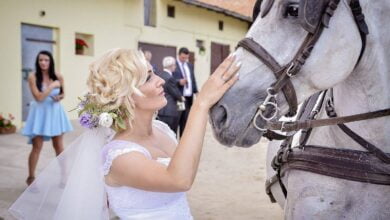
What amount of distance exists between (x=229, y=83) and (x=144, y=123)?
0.71 m

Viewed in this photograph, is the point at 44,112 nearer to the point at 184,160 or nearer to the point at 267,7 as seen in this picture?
the point at 184,160

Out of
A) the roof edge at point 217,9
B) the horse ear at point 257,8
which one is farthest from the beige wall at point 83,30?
the horse ear at point 257,8

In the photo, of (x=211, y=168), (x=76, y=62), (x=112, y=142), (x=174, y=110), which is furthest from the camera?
(x=76, y=62)

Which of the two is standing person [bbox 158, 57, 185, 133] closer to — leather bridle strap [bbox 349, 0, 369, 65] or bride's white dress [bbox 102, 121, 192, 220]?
bride's white dress [bbox 102, 121, 192, 220]

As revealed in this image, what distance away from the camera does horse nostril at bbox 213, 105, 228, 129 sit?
1675 mm

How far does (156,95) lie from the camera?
2156mm

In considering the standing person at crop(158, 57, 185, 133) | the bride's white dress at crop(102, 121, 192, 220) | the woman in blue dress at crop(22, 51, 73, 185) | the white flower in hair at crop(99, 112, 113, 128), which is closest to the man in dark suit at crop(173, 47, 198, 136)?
the standing person at crop(158, 57, 185, 133)

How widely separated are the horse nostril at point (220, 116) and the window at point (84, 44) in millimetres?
10440

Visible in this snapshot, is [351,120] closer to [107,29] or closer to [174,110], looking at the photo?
[174,110]

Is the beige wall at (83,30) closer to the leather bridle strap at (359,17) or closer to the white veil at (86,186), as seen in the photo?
the white veil at (86,186)

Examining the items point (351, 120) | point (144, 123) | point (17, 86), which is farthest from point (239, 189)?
point (17, 86)

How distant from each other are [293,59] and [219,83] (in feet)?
0.92

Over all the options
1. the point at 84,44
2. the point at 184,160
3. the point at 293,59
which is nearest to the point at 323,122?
the point at 293,59

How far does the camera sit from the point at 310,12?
159cm
